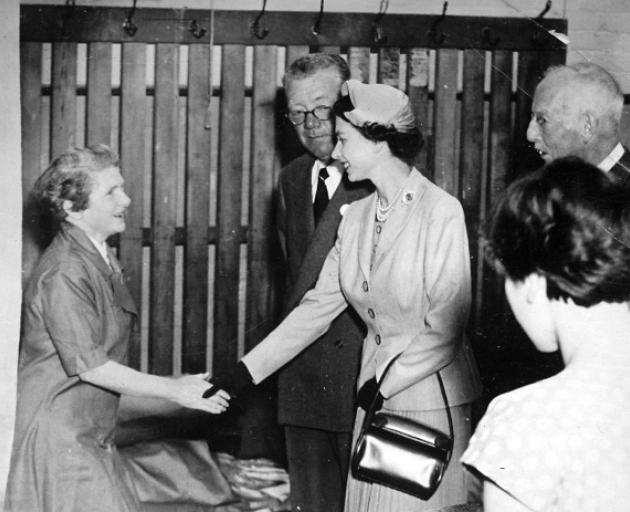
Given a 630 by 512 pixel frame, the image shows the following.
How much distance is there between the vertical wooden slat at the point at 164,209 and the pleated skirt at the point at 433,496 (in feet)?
6.34

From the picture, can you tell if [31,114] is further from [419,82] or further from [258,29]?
[419,82]

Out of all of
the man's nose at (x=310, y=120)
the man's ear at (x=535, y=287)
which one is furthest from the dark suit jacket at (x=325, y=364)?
the man's ear at (x=535, y=287)

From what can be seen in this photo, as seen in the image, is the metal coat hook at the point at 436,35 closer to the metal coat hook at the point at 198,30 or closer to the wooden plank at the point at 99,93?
the metal coat hook at the point at 198,30

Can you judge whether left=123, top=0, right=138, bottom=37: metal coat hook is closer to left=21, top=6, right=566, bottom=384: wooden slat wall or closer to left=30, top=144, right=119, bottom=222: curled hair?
left=21, top=6, right=566, bottom=384: wooden slat wall

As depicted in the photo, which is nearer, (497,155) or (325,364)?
(325,364)

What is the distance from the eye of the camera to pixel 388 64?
4.32 metres

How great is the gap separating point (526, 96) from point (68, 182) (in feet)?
8.12

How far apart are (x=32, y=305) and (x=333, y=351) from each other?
113 cm

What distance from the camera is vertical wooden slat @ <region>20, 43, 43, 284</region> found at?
4.16 m

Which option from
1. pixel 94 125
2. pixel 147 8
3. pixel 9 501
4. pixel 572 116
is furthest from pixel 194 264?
pixel 572 116

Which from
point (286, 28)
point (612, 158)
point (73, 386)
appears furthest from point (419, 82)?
point (73, 386)

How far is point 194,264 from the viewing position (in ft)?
14.6

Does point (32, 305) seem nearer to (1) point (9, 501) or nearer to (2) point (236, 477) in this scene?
(1) point (9, 501)

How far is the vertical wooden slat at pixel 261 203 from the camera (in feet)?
14.3
